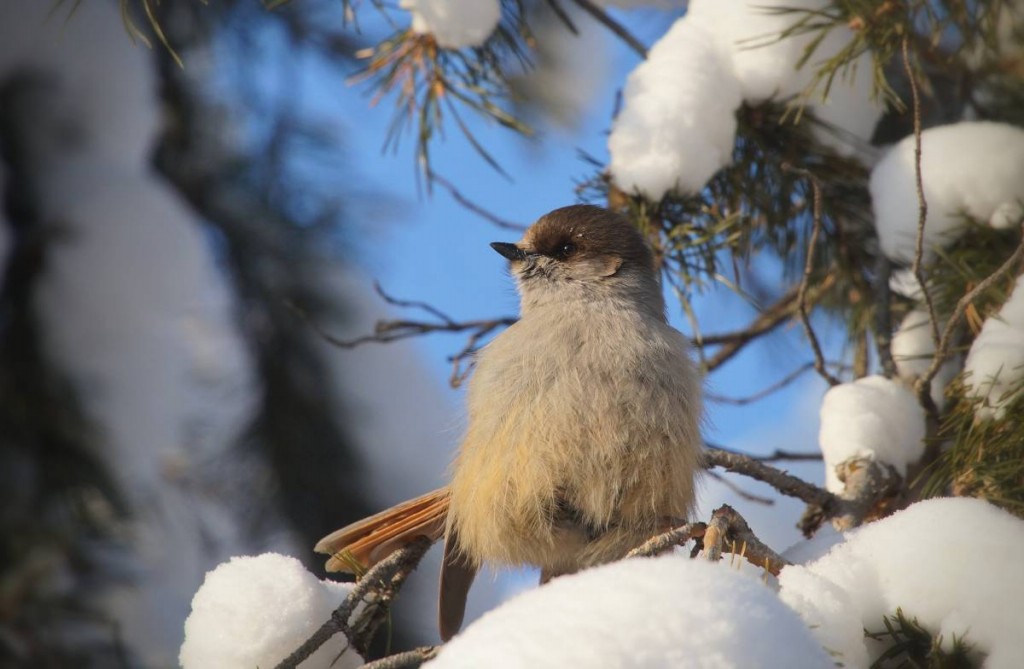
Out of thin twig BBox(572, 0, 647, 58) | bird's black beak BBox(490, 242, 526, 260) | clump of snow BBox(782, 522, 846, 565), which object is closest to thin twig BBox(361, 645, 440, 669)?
clump of snow BBox(782, 522, 846, 565)

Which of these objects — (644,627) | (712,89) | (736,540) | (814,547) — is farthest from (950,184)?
(644,627)

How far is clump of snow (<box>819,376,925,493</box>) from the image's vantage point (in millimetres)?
2406

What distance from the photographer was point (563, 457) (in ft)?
7.02

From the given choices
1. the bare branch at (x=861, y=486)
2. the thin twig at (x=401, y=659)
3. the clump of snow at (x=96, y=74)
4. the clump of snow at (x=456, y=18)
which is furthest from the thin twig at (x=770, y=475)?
the clump of snow at (x=96, y=74)

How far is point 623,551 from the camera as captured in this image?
2189mm

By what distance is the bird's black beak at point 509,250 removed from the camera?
279 cm

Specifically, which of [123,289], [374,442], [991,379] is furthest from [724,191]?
[123,289]

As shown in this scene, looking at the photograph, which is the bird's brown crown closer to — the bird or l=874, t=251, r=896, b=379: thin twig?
the bird

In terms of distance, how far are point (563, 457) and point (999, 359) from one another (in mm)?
916

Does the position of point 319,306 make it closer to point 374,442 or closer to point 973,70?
point 374,442

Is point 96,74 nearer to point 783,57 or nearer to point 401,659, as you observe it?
point 783,57

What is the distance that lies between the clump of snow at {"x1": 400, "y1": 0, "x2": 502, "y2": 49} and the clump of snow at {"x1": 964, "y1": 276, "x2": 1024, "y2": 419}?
1.42 metres

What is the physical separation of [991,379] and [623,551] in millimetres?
832

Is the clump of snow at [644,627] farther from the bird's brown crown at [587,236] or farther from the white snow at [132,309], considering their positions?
the white snow at [132,309]
